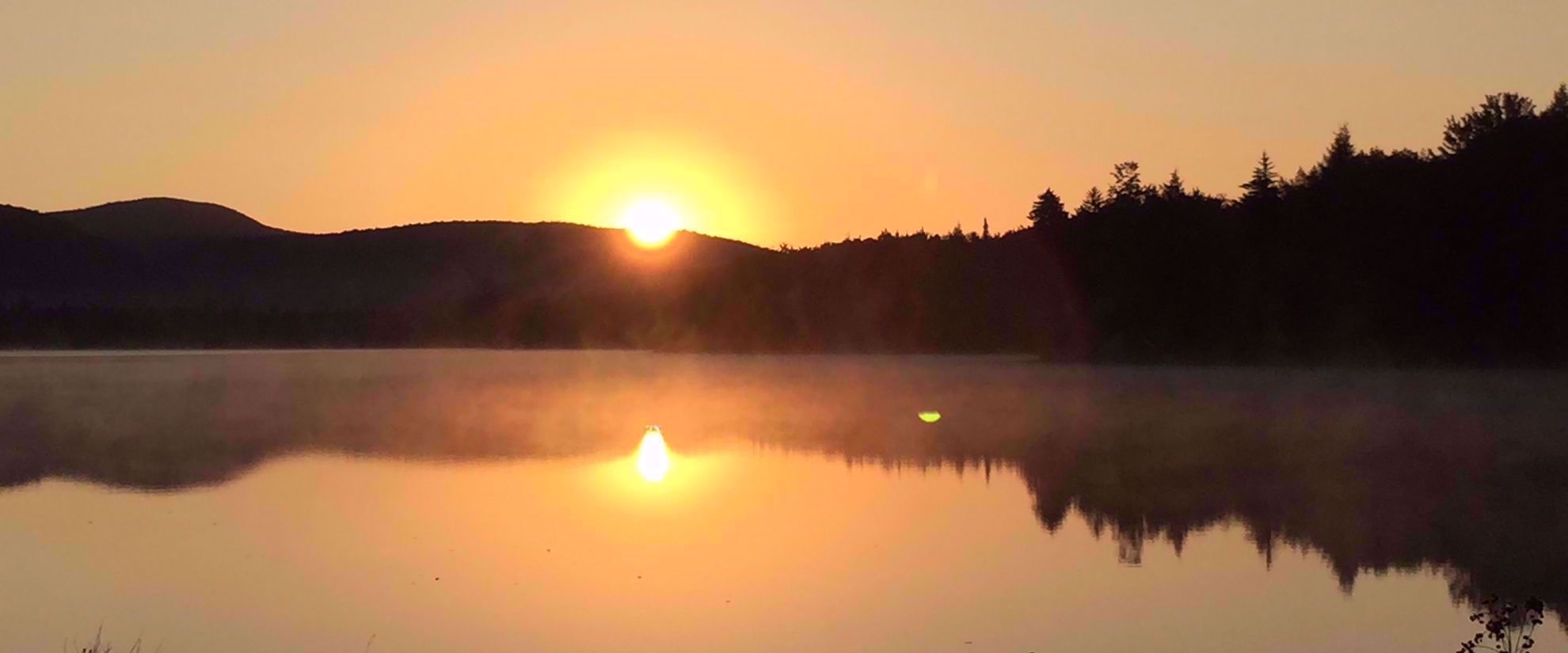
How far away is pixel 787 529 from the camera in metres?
15.0

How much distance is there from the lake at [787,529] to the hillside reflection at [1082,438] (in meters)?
0.11

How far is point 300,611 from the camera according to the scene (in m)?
10.9

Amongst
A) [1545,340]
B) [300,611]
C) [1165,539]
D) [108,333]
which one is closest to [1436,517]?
[1165,539]

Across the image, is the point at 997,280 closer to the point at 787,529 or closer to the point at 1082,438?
the point at 1082,438

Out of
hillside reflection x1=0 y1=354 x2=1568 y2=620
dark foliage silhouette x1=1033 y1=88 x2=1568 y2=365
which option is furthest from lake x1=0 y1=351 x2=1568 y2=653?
dark foliage silhouette x1=1033 y1=88 x2=1568 y2=365

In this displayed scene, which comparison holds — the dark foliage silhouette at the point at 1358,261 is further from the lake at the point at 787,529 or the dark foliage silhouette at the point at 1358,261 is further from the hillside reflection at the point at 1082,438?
the lake at the point at 787,529

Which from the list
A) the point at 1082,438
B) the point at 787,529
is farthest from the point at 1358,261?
the point at 787,529

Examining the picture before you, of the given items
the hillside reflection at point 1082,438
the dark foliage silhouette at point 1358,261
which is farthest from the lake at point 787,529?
the dark foliage silhouette at point 1358,261

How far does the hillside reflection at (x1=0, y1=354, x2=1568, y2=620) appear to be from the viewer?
14.7m

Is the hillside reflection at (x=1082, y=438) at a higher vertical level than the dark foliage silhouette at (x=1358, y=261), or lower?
lower

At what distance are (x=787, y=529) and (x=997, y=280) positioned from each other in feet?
257

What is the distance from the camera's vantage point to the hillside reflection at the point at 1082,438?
48.2 ft

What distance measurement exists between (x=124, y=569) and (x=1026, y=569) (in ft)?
24.5

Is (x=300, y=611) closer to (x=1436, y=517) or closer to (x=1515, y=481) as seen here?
(x=1436, y=517)
